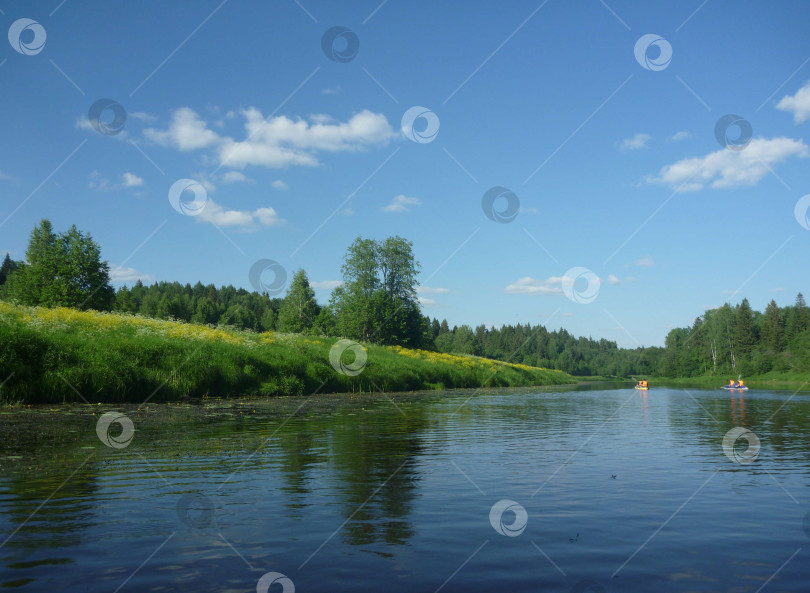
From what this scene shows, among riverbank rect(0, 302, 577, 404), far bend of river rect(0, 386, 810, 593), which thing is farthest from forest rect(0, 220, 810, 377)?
far bend of river rect(0, 386, 810, 593)

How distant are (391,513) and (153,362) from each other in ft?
78.5

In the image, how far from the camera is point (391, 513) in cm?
861

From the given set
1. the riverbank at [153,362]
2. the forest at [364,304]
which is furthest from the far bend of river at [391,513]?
the forest at [364,304]

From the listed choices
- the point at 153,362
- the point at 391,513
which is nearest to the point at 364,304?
the point at 153,362

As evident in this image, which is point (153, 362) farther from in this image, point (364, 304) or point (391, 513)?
point (364, 304)

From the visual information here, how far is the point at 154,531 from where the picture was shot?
24.4ft

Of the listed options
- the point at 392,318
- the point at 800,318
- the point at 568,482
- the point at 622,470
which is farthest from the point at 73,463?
the point at 800,318

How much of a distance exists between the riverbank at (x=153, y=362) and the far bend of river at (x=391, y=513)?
7.18 meters

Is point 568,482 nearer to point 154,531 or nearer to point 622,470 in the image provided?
point 622,470

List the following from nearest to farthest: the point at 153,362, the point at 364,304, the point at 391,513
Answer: the point at 391,513, the point at 153,362, the point at 364,304

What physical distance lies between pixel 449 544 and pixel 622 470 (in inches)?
285

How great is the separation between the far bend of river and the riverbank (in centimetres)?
718

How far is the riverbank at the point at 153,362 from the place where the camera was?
23.5 metres

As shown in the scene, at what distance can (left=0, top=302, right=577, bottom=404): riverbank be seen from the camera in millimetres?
23469
